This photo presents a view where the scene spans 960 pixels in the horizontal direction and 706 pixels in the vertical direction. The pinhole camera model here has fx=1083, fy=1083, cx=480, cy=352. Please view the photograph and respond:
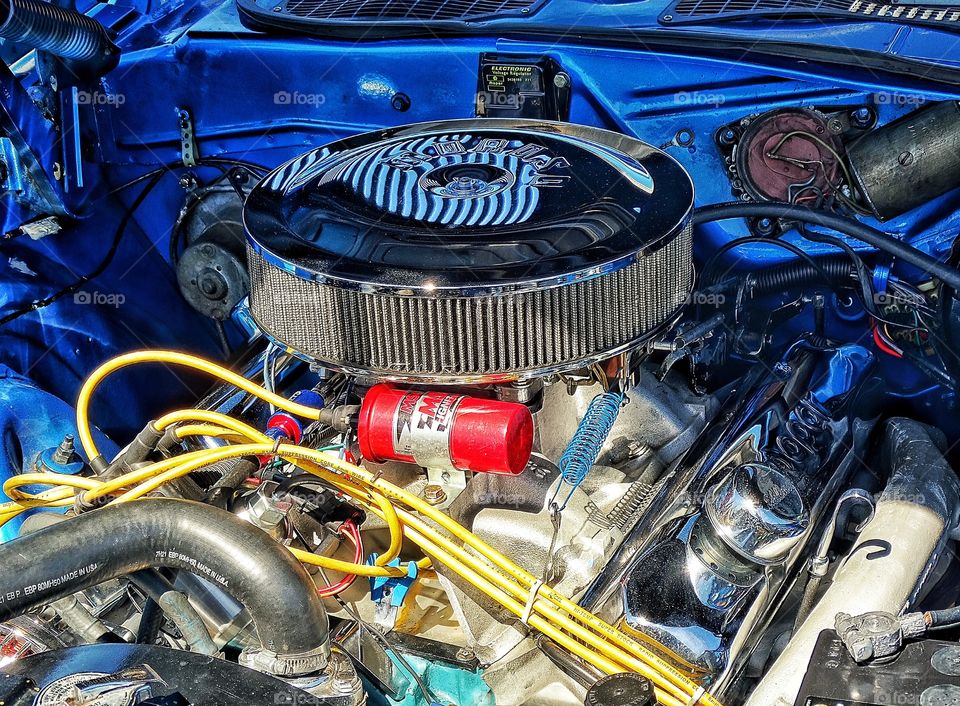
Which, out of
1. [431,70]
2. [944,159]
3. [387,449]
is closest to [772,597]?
[387,449]

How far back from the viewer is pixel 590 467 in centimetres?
170

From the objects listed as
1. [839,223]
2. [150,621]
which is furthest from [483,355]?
[839,223]

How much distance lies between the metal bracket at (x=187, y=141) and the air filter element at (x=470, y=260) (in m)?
0.75

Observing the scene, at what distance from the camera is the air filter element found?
1.46m

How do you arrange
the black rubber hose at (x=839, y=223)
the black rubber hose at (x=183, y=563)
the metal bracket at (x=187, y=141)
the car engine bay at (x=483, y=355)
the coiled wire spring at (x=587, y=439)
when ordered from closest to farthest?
the black rubber hose at (x=183, y=563) → the car engine bay at (x=483, y=355) → the coiled wire spring at (x=587, y=439) → the black rubber hose at (x=839, y=223) → the metal bracket at (x=187, y=141)

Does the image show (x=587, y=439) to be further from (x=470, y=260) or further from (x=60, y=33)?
(x=60, y=33)

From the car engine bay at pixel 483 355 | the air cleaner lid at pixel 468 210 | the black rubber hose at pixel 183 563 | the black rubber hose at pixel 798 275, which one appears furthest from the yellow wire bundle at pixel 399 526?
the black rubber hose at pixel 798 275

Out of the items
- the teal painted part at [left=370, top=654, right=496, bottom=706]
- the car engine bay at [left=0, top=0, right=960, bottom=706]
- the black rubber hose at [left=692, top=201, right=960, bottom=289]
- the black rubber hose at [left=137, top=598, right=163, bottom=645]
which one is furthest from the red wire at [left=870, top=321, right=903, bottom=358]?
the black rubber hose at [left=137, top=598, right=163, bottom=645]

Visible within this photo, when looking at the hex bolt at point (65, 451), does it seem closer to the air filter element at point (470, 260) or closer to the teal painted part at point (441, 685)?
the air filter element at point (470, 260)

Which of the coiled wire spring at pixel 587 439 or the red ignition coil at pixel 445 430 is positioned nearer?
the red ignition coil at pixel 445 430

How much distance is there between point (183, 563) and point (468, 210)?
25.0 inches

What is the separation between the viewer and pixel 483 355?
148 centimetres

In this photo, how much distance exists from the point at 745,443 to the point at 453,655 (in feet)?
1.89

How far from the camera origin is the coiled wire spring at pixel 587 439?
1616 mm
